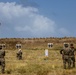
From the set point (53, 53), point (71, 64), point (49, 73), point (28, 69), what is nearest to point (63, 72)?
point (49, 73)

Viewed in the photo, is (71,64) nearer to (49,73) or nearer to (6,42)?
(49,73)

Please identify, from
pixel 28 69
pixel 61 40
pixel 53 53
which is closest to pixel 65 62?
pixel 28 69

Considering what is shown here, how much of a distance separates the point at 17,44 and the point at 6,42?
2.19m

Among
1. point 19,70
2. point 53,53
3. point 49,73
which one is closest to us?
point 49,73

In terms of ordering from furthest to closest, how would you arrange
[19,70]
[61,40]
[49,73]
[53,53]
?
→ 1. [61,40]
2. [53,53]
3. [19,70]
4. [49,73]

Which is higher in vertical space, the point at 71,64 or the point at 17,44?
the point at 17,44

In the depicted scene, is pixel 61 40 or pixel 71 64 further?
pixel 61 40

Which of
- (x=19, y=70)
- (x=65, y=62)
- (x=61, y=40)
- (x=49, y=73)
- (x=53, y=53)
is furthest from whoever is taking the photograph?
(x=61, y=40)

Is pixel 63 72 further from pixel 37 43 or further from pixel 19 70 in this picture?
pixel 37 43

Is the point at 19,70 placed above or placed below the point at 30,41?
below

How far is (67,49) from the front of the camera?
30.6m

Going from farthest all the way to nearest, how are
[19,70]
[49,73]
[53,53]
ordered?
[53,53] < [19,70] < [49,73]

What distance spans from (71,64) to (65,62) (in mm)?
910

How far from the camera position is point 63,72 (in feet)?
84.3
